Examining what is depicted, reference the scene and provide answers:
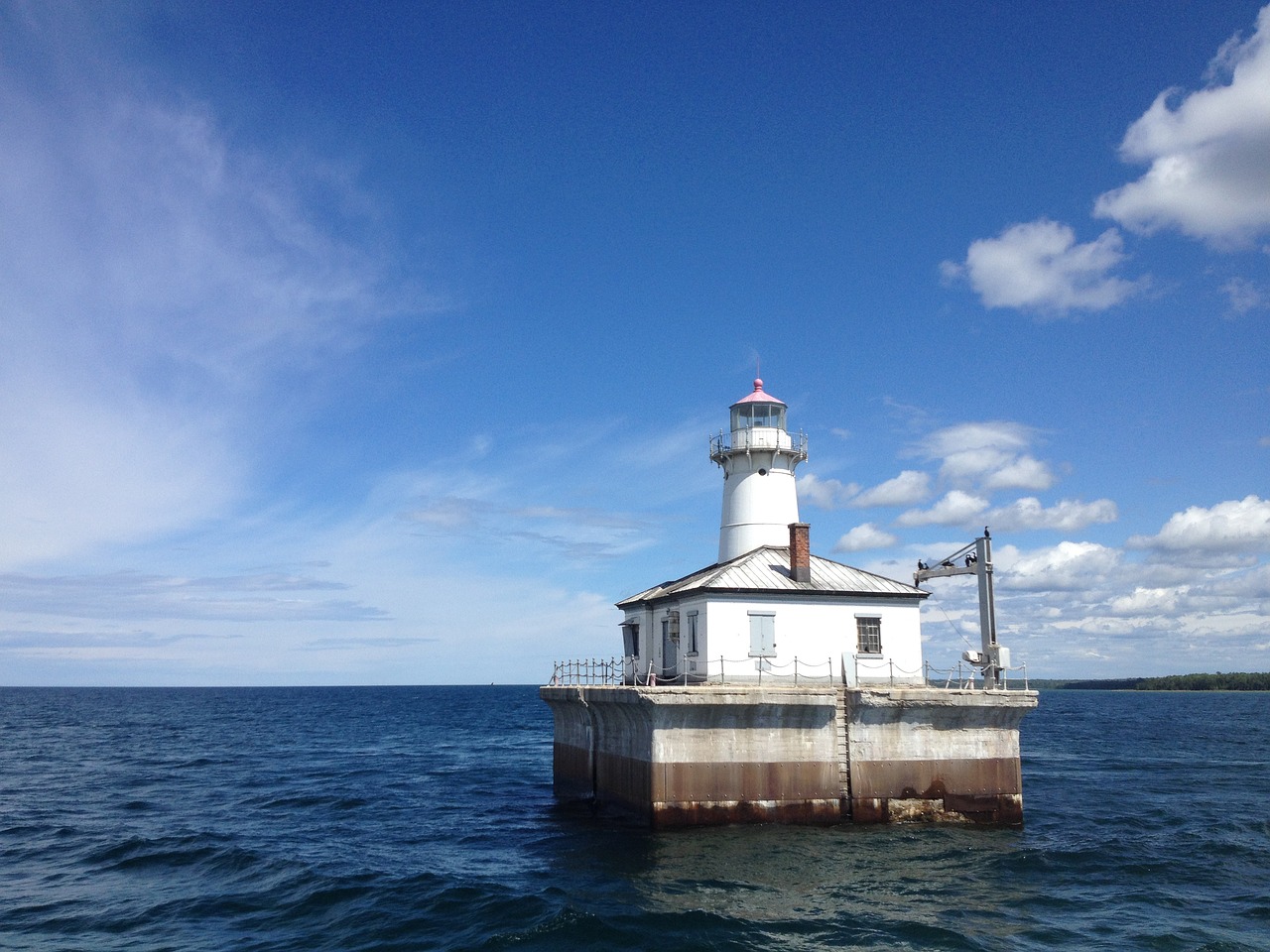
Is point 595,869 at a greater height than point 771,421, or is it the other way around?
point 771,421

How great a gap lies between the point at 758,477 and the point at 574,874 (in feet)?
57.2

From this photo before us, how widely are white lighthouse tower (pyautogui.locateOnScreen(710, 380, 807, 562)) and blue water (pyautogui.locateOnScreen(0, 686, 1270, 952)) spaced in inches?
481

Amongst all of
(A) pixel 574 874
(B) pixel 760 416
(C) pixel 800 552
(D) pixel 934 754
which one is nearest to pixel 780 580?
(C) pixel 800 552

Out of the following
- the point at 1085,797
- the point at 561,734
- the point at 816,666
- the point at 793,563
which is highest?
the point at 793,563

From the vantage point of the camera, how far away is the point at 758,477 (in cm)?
3688

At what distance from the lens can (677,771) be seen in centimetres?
2619

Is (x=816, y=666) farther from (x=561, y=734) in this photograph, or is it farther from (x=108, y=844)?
(x=108, y=844)

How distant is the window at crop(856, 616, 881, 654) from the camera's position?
99.8 feet

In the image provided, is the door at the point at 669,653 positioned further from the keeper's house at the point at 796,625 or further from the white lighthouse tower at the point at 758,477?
the white lighthouse tower at the point at 758,477

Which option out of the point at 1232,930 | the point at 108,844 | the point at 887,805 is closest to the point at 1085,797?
the point at 887,805

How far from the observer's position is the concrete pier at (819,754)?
26.1 metres

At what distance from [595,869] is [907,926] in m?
8.26

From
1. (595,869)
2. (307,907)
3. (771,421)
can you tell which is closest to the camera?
(307,907)

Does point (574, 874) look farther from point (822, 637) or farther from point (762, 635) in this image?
point (822, 637)
